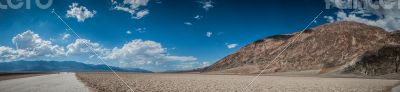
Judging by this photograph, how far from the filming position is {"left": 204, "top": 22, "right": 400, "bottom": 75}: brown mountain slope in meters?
77.2

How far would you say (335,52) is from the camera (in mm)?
106938

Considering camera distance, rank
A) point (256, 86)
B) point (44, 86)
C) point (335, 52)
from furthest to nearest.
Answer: point (335, 52) < point (256, 86) < point (44, 86)

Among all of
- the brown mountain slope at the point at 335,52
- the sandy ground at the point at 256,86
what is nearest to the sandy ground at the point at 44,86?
the sandy ground at the point at 256,86

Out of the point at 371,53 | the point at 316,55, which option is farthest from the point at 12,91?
the point at 316,55

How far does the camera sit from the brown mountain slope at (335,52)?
77.2 meters

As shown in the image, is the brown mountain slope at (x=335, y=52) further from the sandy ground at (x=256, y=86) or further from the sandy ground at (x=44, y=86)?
the sandy ground at (x=44, y=86)

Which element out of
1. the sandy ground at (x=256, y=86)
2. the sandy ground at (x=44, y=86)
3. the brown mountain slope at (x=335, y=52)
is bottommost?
the sandy ground at (x=256, y=86)

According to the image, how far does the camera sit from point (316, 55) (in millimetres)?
111250

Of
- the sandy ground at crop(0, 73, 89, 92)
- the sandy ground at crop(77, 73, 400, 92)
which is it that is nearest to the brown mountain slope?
the sandy ground at crop(77, 73, 400, 92)

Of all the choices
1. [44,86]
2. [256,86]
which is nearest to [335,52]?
[256,86]

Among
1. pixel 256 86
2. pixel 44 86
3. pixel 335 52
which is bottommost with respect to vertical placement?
pixel 256 86

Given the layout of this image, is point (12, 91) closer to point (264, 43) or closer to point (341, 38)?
point (341, 38)

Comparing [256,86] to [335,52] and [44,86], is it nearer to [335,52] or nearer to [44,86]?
[44,86]

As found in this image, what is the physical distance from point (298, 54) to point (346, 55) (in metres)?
17.3
